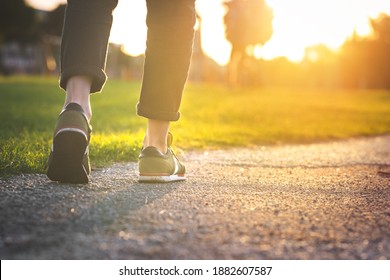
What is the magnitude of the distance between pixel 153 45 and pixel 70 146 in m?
0.52

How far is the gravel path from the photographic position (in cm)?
103

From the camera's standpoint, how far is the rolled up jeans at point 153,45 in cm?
161

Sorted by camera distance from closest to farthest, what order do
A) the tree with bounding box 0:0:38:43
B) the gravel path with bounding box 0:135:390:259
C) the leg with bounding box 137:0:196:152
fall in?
the gravel path with bounding box 0:135:390:259 < the leg with bounding box 137:0:196:152 < the tree with bounding box 0:0:38:43

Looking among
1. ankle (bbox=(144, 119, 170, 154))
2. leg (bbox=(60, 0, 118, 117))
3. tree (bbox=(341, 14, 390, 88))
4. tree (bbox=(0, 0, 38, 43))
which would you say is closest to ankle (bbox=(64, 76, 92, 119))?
leg (bbox=(60, 0, 118, 117))

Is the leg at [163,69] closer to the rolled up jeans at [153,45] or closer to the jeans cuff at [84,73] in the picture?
the rolled up jeans at [153,45]

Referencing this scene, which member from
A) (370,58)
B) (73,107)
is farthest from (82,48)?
(370,58)

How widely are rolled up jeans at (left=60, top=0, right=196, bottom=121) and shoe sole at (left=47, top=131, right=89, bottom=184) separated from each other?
0.21m

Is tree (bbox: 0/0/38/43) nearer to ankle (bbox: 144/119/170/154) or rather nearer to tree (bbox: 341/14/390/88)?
tree (bbox: 341/14/390/88)

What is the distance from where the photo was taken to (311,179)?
209 cm

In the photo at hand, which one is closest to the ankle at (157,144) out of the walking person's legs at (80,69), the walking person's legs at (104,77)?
the walking person's legs at (104,77)

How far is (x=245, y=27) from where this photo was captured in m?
17.6

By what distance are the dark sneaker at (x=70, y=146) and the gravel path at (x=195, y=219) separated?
Answer: 0.05m
